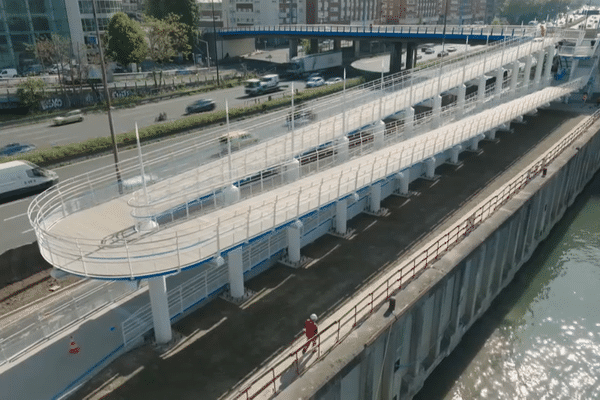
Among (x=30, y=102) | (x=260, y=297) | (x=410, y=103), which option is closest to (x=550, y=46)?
(x=410, y=103)

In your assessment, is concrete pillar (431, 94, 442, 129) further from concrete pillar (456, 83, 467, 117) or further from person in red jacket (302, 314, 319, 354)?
person in red jacket (302, 314, 319, 354)

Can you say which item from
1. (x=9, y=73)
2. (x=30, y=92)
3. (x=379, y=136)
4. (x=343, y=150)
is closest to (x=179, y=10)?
(x=9, y=73)

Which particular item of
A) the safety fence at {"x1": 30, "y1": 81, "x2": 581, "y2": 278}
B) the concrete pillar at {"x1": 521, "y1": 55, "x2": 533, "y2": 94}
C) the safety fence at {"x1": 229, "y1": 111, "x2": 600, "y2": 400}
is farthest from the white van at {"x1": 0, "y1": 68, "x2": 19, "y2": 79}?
the safety fence at {"x1": 229, "y1": 111, "x2": 600, "y2": 400}

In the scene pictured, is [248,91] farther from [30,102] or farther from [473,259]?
[473,259]

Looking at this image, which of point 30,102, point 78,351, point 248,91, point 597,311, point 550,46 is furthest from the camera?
point 248,91

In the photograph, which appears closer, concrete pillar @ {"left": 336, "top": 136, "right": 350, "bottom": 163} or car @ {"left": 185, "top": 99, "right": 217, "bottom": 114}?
concrete pillar @ {"left": 336, "top": 136, "right": 350, "bottom": 163}
